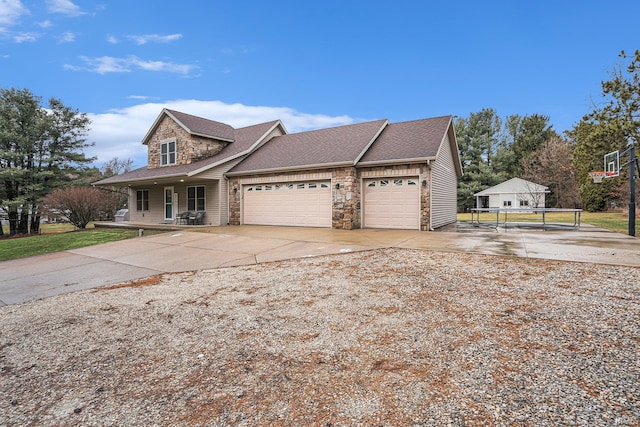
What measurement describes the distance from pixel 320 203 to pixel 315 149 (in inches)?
121

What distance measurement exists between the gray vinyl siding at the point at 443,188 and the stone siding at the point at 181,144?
40.3 ft

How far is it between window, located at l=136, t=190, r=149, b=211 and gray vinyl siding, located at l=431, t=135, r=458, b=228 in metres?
16.5

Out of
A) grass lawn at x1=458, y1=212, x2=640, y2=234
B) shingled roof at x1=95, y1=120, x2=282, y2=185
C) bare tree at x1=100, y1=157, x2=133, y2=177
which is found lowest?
grass lawn at x1=458, y1=212, x2=640, y2=234

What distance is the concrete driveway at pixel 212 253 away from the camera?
6.12 metres

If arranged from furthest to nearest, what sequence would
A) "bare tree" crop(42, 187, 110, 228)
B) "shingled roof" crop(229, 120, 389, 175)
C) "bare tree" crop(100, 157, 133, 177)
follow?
"bare tree" crop(100, 157, 133, 177) < "bare tree" crop(42, 187, 110, 228) < "shingled roof" crop(229, 120, 389, 175)

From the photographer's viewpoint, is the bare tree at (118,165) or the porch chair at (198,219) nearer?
the porch chair at (198,219)

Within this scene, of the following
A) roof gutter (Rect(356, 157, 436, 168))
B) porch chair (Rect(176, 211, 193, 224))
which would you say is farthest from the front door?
roof gutter (Rect(356, 157, 436, 168))

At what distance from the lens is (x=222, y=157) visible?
16188mm

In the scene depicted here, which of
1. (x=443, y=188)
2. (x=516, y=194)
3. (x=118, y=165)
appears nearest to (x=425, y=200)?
(x=443, y=188)

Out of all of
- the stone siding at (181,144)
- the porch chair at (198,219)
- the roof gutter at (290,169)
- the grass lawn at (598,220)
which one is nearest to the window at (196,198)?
the porch chair at (198,219)

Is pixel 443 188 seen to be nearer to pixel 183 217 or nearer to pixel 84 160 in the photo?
pixel 183 217

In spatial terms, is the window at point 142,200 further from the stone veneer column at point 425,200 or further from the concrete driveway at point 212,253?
the stone veneer column at point 425,200

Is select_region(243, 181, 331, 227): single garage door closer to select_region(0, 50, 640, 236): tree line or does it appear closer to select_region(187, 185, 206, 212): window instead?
select_region(187, 185, 206, 212): window

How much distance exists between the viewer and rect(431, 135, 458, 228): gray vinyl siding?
12.0 meters
